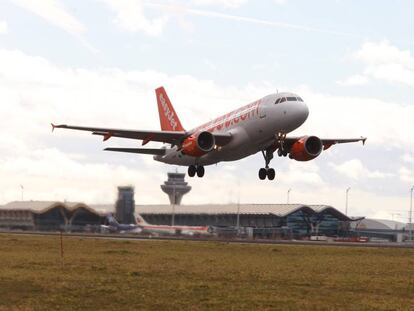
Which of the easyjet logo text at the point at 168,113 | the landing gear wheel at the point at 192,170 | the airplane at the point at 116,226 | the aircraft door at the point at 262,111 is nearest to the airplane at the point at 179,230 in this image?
the airplane at the point at 116,226

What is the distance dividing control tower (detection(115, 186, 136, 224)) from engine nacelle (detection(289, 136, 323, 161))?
67028mm

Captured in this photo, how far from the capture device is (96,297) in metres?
30.1

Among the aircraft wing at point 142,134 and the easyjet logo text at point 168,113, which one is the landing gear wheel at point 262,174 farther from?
the easyjet logo text at point 168,113

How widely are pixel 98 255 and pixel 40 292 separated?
2525 centimetres

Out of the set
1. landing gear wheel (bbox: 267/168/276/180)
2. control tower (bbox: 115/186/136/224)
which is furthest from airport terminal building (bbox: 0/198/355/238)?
landing gear wheel (bbox: 267/168/276/180)

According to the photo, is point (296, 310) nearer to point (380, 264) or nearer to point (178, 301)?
point (178, 301)

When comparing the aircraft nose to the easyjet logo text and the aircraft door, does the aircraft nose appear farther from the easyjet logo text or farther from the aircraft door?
the easyjet logo text

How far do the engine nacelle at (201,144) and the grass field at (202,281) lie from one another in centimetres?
797

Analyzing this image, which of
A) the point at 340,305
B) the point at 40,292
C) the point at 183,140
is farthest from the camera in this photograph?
the point at 183,140

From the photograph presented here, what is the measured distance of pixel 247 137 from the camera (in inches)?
1913

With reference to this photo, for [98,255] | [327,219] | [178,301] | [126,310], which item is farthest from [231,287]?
[327,219]

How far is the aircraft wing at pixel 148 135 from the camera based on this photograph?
50.3 metres

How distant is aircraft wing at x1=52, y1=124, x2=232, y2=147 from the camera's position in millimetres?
50344

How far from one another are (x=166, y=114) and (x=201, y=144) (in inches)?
876
